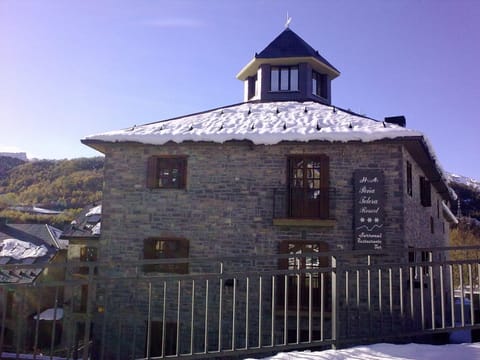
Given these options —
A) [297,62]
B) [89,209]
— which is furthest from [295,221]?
[89,209]

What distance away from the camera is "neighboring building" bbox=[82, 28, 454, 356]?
1141cm

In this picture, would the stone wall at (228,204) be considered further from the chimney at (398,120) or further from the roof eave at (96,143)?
the chimney at (398,120)

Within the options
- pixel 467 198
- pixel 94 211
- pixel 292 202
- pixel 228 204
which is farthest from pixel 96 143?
pixel 467 198

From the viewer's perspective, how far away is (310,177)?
39.4 feet

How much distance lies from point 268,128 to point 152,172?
146 inches

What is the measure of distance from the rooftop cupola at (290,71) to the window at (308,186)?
5.07 metres

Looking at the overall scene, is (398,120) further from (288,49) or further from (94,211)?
(94,211)

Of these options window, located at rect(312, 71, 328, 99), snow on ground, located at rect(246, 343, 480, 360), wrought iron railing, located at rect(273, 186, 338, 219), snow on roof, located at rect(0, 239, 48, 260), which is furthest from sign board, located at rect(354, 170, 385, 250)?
snow on roof, located at rect(0, 239, 48, 260)

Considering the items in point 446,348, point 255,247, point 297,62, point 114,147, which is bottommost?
point 446,348

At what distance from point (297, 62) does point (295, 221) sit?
787 cm

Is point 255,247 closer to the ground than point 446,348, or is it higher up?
higher up

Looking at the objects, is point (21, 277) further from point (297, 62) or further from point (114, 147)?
point (297, 62)

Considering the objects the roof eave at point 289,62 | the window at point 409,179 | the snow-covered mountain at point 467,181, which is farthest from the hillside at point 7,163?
the snow-covered mountain at point 467,181

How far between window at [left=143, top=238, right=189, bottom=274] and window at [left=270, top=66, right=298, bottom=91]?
25.5 ft
